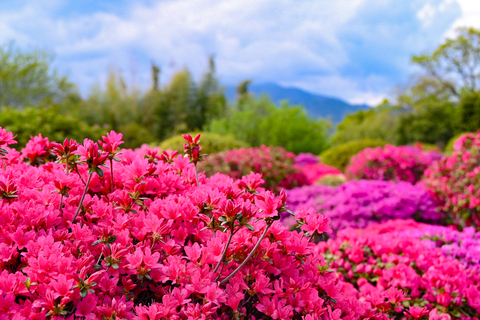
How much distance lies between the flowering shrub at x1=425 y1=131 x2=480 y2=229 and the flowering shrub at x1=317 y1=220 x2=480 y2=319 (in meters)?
2.63

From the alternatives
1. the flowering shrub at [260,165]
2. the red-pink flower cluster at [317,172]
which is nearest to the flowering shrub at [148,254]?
the flowering shrub at [260,165]

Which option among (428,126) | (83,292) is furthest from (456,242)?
(428,126)

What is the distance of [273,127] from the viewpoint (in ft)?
48.6

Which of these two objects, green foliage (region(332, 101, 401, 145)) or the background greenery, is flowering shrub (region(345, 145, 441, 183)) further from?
green foliage (region(332, 101, 401, 145))

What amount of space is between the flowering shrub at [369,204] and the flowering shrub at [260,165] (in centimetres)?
95

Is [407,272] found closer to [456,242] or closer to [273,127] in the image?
[456,242]

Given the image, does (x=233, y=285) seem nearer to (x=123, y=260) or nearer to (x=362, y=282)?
(x=123, y=260)

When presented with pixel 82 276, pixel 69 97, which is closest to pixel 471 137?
pixel 82 276

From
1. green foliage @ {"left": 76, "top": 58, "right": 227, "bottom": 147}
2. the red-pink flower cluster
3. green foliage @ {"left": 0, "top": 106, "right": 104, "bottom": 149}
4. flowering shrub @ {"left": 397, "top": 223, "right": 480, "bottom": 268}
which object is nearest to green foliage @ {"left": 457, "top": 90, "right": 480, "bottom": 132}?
green foliage @ {"left": 76, "top": 58, "right": 227, "bottom": 147}

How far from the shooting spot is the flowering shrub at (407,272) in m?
2.66

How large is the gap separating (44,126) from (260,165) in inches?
173

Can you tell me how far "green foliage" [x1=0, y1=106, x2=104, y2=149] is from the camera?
306 inches

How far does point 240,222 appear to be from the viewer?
1.33m

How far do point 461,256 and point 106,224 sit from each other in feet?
9.61
